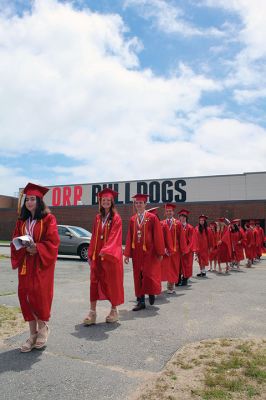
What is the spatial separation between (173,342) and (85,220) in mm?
32951

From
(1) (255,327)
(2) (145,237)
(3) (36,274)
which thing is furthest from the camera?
(2) (145,237)

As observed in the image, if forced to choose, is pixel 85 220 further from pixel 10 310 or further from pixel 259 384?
pixel 259 384

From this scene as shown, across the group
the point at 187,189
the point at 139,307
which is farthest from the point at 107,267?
the point at 187,189

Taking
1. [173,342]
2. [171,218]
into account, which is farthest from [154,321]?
[171,218]

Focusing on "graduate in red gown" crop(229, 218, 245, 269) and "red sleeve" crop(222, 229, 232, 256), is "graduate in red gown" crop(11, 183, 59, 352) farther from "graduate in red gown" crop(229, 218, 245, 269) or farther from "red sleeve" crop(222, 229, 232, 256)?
"graduate in red gown" crop(229, 218, 245, 269)

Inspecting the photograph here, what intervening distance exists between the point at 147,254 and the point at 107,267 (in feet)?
4.98

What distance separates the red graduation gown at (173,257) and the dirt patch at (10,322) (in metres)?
3.53

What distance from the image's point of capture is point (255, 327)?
5727mm

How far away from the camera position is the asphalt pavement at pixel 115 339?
3.69 metres

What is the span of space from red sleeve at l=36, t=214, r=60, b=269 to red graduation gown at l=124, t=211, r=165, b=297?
2.64 meters

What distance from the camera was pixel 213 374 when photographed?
388 centimetres

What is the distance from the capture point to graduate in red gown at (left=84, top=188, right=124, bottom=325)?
5.80 meters

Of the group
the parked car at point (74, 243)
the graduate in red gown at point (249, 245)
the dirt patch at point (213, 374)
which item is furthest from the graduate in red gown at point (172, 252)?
the parked car at point (74, 243)

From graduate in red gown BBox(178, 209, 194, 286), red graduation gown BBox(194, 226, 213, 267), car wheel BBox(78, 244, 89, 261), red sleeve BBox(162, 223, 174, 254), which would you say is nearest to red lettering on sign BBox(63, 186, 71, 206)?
car wheel BBox(78, 244, 89, 261)
